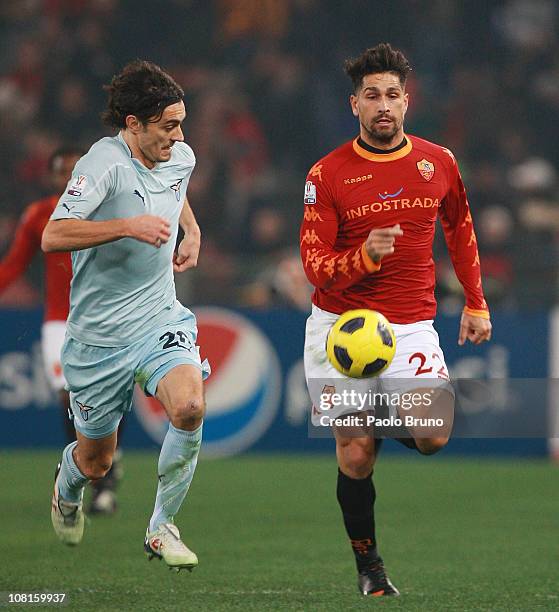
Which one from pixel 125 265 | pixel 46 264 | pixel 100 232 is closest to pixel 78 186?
pixel 100 232

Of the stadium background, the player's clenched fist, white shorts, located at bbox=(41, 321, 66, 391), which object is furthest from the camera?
white shorts, located at bbox=(41, 321, 66, 391)

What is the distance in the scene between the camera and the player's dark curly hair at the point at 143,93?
5.64m

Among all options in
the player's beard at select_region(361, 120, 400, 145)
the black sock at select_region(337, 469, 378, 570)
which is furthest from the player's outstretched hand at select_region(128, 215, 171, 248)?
the black sock at select_region(337, 469, 378, 570)

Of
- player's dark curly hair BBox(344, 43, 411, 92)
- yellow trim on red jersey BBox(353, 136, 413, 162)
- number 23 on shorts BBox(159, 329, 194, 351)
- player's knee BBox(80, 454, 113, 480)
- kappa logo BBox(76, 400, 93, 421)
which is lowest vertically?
player's knee BBox(80, 454, 113, 480)

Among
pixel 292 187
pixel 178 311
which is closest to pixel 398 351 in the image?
pixel 178 311

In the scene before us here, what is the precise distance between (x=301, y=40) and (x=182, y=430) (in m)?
10.8

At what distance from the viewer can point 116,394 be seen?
586 cm

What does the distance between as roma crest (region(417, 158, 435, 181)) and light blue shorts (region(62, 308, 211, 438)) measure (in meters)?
1.22

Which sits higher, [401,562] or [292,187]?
[292,187]

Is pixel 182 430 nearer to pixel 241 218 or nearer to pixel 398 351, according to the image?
pixel 398 351

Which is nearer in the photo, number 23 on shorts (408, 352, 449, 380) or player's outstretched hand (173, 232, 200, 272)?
number 23 on shorts (408, 352, 449, 380)

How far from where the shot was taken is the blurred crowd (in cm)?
1334

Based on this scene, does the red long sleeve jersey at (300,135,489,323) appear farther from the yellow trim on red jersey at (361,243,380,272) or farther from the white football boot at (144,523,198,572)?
the white football boot at (144,523,198,572)

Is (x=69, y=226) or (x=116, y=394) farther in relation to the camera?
(x=116, y=394)
